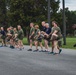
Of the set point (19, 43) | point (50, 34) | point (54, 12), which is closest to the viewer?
point (50, 34)

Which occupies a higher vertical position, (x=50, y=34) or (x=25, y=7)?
(x=25, y=7)

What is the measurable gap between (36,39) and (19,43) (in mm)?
2858

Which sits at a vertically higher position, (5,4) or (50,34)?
(5,4)

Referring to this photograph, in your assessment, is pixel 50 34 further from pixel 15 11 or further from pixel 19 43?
pixel 15 11

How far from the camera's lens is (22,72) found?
11508 millimetres

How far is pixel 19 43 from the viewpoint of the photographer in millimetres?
25984

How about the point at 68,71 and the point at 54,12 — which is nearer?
the point at 68,71

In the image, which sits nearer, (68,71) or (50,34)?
(68,71)

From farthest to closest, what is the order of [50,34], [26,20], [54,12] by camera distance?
[54,12], [26,20], [50,34]

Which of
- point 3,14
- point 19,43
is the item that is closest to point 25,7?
point 19,43

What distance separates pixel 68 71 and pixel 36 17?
2836 cm

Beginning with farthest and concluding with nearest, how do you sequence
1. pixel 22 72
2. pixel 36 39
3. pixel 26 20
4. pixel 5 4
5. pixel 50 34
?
pixel 5 4, pixel 26 20, pixel 36 39, pixel 50 34, pixel 22 72

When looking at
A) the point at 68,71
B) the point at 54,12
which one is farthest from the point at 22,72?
the point at 54,12

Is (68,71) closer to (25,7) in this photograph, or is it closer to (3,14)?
(25,7)
